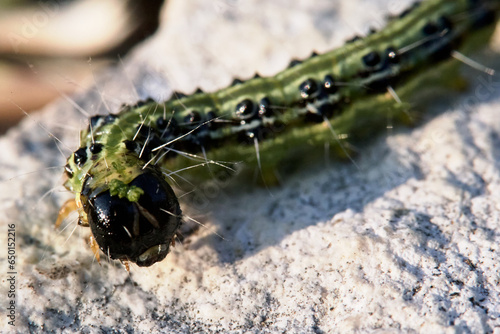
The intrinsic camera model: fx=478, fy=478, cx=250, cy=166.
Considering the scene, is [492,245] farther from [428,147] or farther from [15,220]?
[15,220]

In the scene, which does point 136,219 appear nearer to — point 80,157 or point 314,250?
point 80,157

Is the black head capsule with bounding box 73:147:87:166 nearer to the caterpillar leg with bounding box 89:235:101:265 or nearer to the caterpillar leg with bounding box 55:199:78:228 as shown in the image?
the caterpillar leg with bounding box 55:199:78:228

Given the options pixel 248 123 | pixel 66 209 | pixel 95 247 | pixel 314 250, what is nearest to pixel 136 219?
pixel 95 247

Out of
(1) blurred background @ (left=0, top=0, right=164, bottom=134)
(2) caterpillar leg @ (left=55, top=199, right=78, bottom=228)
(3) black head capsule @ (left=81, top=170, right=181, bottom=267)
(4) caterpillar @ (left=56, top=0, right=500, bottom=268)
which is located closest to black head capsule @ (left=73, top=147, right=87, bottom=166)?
(4) caterpillar @ (left=56, top=0, right=500, bottom=268)

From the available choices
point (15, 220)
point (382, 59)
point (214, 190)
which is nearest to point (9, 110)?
point (15, 220)

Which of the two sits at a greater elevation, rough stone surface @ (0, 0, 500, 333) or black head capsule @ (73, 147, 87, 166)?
black head capsule @ (73, 147, 87, 166)

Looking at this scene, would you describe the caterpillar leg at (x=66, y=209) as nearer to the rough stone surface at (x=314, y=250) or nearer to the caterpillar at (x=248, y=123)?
the caterpillar at (x=248, y=123)

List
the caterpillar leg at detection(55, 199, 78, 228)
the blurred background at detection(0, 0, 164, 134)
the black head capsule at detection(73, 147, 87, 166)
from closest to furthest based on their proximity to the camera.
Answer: the black head capsule at detection(73, 147, 87, 166)
the caterpillar leg at detection(55, 199, 78, 228)
the blurred background at detection(0, 0, 164, 134)
